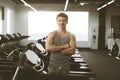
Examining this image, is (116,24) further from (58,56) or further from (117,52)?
(58,56)

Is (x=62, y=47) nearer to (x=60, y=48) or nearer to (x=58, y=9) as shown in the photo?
(x=60, y=48)

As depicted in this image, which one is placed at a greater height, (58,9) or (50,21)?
(58,9)

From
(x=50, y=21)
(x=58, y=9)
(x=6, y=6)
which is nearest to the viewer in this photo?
(x=6, y=6)

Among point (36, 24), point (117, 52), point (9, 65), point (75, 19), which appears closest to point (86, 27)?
point (75, 19)

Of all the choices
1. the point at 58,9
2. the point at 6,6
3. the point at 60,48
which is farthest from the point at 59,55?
the point at 58,9

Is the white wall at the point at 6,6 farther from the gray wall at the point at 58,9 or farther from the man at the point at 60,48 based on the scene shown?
the man at the point at 60,48

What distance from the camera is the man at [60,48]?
123 inches

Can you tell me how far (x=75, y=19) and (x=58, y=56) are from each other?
15.0 meters

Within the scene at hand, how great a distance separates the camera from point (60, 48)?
3111mm

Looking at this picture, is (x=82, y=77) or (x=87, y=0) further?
(x=87, y=0)

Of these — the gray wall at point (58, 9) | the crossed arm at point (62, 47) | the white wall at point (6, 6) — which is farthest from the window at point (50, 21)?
the crossed arm at point (62, 47)

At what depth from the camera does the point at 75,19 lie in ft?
59.1

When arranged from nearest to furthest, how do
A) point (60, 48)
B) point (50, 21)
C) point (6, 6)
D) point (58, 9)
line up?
point (60, 48) → point (6, 6) → point (58, 9) → point (50, 21)

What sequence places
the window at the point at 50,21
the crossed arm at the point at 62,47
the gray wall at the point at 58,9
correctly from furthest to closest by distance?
the window at the point at 50,21 → the gray wall at the point at 58,9 → the crossed arm at the point at 62,47
